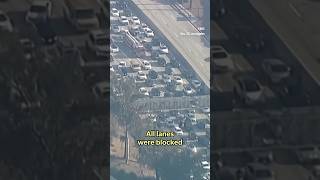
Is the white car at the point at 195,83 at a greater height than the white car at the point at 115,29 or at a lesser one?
lesser

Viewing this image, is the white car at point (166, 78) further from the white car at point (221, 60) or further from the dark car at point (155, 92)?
the white car at point (221, 60)

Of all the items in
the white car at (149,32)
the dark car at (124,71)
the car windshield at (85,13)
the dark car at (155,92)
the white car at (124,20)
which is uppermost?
the car windshield at (85,13)

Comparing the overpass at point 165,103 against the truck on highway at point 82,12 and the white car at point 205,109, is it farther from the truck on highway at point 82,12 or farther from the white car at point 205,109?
the truck on highway at point 82,12

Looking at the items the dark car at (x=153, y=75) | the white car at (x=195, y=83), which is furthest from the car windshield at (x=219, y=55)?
the dark car at (x=153, y=75)

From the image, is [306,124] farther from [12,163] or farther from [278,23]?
[12,163]

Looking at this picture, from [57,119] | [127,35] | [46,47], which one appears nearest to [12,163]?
[57,119]
